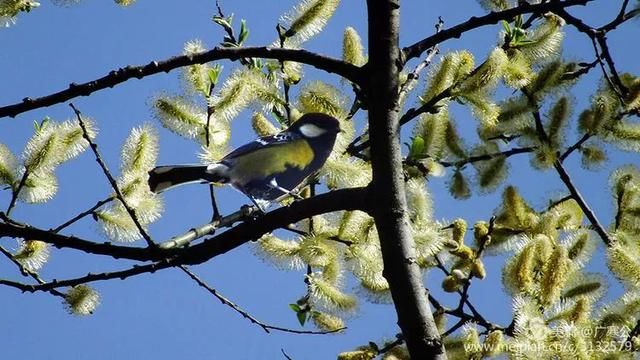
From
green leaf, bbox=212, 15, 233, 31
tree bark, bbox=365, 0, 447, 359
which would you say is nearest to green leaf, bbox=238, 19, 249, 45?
green leaf, bbox=212, 15, 233, 31

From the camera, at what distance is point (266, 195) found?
292 centimetres

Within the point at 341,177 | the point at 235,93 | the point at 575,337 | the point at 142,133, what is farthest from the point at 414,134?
the point at 575,337

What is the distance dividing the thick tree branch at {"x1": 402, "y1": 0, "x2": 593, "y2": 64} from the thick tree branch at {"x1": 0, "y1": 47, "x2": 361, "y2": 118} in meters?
0.19

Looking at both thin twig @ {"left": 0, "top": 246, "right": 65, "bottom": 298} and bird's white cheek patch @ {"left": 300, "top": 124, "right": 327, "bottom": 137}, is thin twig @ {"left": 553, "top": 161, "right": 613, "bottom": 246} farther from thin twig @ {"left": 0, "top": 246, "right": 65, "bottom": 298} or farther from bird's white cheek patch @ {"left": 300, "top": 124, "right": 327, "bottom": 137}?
thin twig @ {"left": 0, "top": 246, "right": 65, "bottom": 298}

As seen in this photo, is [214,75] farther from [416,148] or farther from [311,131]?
[416,148]

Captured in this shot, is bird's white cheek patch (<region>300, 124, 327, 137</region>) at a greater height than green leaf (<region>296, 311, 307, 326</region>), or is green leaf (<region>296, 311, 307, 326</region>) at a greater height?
bird's white cheek patch (<region>300, 124, 327, 137</region>)

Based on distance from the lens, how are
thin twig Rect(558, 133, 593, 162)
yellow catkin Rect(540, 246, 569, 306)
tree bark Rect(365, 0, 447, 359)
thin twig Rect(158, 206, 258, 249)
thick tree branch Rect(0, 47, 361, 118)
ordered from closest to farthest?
tree bark Rect(365, 0, 447, 359) < thick tree branch Rect(0, 47, 361, 118) < thin twig Rect(158, 206, 258, 249) < yellow catkin Rect(540, 246, 569, 306) < thin twig Rect(558, 133, 593, 162)

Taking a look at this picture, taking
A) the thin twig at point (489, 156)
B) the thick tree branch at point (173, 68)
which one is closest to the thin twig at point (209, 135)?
the thick tree branch at point (173, 68)

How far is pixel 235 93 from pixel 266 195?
459mm

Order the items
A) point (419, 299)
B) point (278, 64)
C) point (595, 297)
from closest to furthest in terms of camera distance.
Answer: point (419, 299) → point (595, 297) → point (278, 64)

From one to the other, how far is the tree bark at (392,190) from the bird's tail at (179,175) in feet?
2.32

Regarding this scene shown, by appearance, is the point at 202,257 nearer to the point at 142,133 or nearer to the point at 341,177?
the point at 341,177

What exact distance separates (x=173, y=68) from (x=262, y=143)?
623 mm

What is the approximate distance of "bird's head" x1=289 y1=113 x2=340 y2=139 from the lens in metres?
2.88
